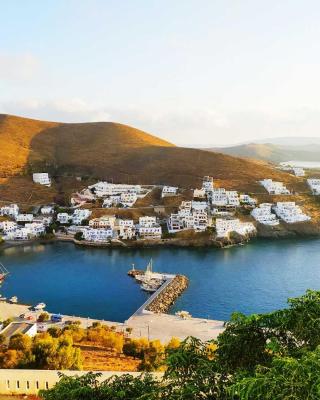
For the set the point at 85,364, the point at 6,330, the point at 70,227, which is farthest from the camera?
the point at 70,227

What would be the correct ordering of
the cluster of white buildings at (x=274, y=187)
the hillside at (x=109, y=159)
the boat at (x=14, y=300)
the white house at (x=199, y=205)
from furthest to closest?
the hillside at (x=109, y=159), the cluster of white buildings at (x=274, y=187), the white house at (x=199, y=205), the boat at (x=14, y=300)

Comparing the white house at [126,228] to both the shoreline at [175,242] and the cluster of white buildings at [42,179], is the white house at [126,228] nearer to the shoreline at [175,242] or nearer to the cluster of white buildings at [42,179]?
the shoreline at [175,242]

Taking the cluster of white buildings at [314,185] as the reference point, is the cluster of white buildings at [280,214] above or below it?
below

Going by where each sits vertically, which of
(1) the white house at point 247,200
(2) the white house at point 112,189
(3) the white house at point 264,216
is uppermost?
(2) the white house at point 112,189

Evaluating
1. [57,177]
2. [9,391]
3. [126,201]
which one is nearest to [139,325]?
[9,391]

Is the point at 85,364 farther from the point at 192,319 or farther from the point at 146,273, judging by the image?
the point at 146,273

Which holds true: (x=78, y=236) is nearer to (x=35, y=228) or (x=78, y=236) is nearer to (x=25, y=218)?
(x=35, y=228)

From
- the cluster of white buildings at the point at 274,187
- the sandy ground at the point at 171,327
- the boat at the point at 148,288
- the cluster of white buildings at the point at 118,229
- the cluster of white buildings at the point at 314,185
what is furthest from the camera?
the cluster of white buildings at the point at 314,185

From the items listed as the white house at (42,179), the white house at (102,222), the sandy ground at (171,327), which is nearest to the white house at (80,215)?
the white house at (102,222)

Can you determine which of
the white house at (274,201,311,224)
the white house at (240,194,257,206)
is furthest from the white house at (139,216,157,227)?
the white house at (274,201,311,224)
